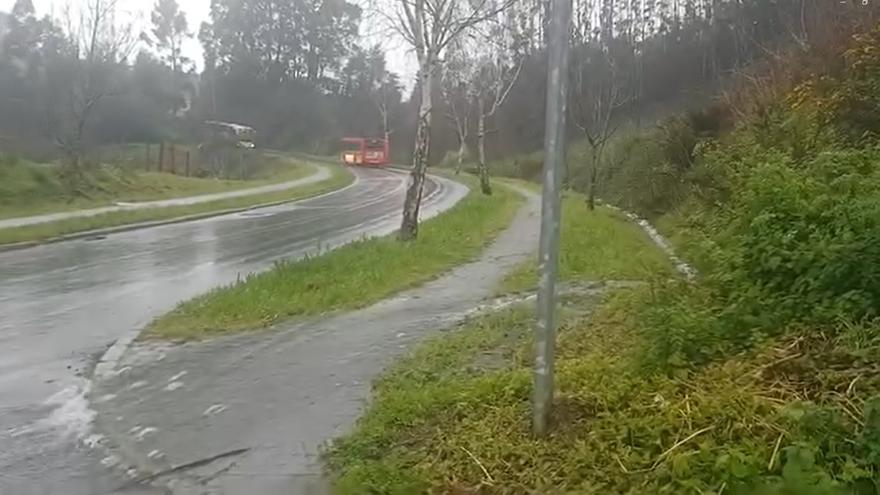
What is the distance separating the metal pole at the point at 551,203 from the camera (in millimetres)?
4852

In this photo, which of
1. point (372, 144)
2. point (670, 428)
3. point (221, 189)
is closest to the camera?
point (670, 428)

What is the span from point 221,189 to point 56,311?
27493 mm

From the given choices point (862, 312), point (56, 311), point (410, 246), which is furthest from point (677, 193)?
point (862, 312)

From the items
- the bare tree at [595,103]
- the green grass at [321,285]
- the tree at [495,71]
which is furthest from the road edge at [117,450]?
the tree at [495,71]

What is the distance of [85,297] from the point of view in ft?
42.2

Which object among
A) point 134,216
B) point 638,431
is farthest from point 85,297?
point 134,216

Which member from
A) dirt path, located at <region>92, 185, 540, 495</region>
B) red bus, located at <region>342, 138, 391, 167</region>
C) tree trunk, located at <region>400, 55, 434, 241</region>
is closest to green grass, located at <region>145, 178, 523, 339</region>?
tree trunk, located at <region>400, 55, 434, 241</region>

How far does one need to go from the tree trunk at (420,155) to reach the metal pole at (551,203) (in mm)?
12554

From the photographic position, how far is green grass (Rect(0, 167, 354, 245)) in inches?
821

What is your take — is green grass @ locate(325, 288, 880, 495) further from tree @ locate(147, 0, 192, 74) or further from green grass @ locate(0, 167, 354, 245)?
tree @ locate(147, 0, 192, 74)

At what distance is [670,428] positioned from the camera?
15.5ft

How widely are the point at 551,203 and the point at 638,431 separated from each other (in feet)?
4.24

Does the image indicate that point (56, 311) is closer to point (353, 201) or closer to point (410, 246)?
point (410, 246)

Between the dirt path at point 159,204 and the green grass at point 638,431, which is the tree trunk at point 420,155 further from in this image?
the green grass at point 638,431
